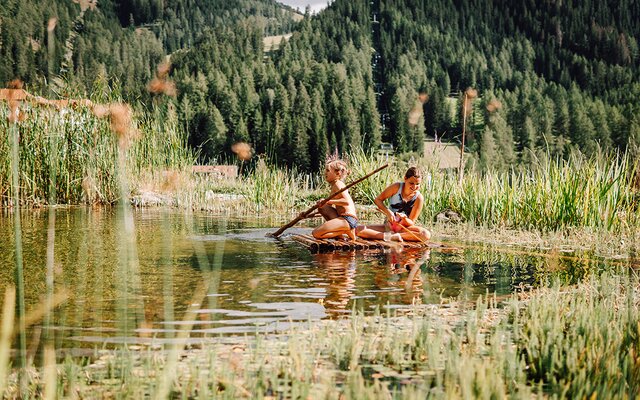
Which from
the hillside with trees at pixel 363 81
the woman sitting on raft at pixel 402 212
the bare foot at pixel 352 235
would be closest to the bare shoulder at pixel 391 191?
the woman sitting on raft at pixel 402 212

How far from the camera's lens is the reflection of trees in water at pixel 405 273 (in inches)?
267

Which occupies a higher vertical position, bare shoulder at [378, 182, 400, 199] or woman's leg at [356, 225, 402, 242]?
bare shoulder at [378, 182, 400, 199]

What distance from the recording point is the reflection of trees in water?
267 inches

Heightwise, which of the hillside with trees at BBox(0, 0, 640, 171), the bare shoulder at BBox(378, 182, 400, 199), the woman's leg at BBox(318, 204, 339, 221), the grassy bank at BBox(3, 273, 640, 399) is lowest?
the grassy bank at BBox(3, 273, 640, 399)

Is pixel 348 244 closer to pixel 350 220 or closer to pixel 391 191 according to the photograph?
pixel 350 220

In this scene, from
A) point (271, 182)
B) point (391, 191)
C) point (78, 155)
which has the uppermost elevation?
point (78, 155)

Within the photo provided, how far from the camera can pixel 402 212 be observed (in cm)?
1093

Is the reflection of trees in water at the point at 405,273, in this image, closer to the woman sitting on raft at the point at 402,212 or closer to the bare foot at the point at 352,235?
the woman sitting on raft at the point at 402,212

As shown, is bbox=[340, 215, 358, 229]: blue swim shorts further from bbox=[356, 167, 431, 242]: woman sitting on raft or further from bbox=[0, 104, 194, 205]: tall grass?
bbox=[0, 104, 194, 205]: tall grass

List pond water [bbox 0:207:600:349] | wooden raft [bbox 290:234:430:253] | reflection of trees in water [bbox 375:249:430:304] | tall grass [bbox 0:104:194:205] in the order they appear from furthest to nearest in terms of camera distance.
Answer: tall grass [bbox 0:104:194:205] < wooden raft [bbox 290:234:430:253] < reflection of trees in water [bbox 375:249:430:304] < pond water [bbox 0:207:600:349]

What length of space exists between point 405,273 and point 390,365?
3.98m

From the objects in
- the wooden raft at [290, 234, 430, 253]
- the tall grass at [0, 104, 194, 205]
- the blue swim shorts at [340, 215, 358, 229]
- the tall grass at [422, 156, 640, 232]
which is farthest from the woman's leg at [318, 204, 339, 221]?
the tall grass at [0, 104, 194, 205]

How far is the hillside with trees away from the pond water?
74.8 m

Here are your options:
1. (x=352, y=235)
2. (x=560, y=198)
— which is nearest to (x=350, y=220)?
(x=352, y=235)
